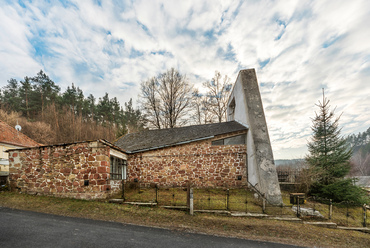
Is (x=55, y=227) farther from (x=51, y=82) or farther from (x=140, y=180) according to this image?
(x=51, y=82)

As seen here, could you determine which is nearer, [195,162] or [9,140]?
[195,162]

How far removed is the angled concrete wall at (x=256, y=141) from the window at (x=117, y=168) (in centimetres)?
892

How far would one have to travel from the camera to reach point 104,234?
5223 mm

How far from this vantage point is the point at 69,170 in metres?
8.63

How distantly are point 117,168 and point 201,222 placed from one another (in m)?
6.90

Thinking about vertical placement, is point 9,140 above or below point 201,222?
above

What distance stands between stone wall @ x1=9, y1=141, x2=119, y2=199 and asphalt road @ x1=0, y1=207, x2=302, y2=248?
7.15 feet

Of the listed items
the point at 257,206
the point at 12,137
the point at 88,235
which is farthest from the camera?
the point at 12,137

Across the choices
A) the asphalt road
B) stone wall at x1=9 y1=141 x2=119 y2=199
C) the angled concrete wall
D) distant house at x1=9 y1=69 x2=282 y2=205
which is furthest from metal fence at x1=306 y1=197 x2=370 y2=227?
stone wall at x1=9 y1=141 x2=119 y2=199

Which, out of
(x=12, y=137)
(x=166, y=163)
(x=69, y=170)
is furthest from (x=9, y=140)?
(x=166, y=163)

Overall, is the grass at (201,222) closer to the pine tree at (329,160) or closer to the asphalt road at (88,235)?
the asphalt road at (88,235)

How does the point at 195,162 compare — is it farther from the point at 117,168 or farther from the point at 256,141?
the point at 117,168

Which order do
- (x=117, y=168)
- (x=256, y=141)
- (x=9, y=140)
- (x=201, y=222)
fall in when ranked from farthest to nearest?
(x=9, y=140) → (x=117, y=168) → (x=256, y=141) → (x=201, y=222)

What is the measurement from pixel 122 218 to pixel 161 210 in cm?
178
